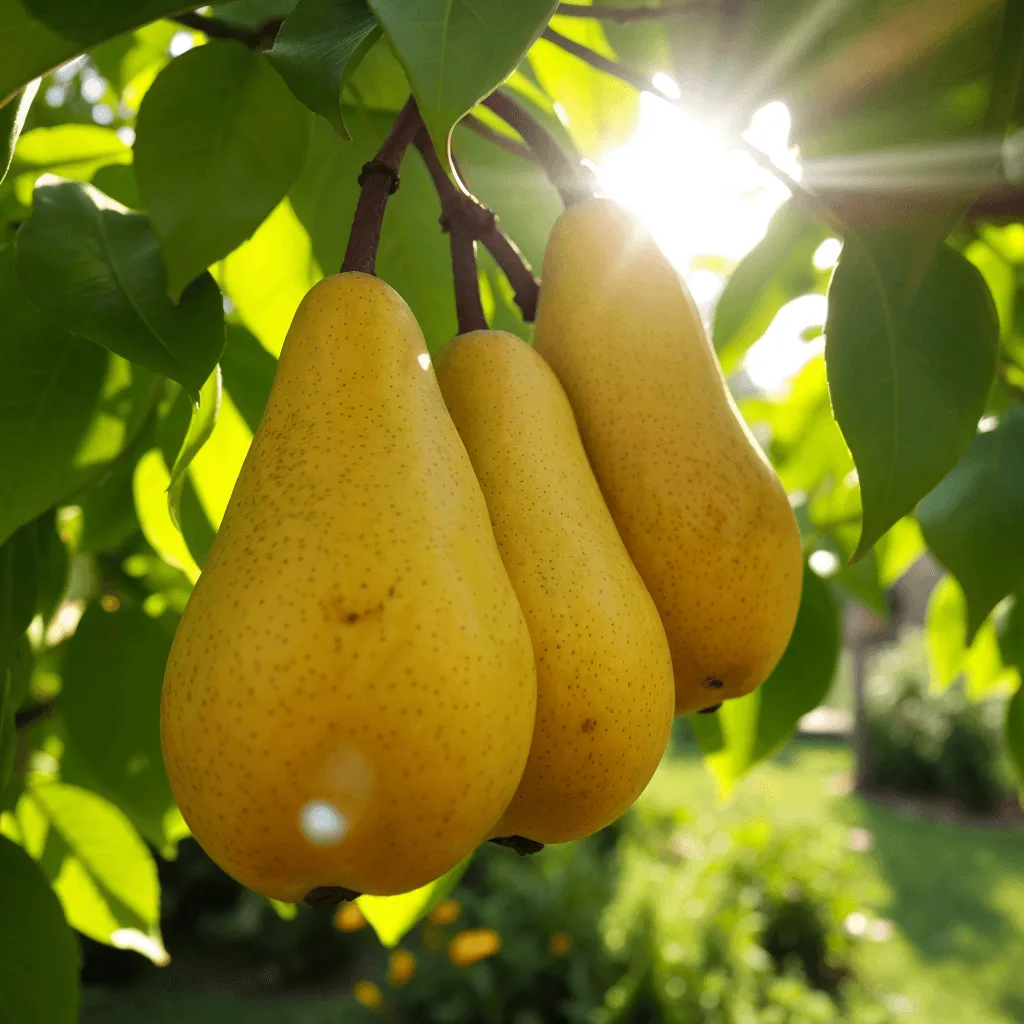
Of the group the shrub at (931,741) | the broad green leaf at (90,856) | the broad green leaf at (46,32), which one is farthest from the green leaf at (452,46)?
the shrub at (931,741)

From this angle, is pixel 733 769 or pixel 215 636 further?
pixel 733 769

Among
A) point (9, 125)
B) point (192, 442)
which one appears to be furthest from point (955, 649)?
point (9, 125)

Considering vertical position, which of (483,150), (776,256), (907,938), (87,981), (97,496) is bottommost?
(907,938)

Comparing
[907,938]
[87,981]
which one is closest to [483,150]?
[87,981]

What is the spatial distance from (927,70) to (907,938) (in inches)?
206

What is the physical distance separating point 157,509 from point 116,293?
11.3 inches

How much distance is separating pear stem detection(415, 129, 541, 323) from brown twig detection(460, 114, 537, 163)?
13 centimetres

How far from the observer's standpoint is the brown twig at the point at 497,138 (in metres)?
0.79

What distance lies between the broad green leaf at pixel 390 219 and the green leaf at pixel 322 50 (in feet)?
0.92

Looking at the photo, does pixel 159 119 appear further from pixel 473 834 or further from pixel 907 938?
pixel 907 938

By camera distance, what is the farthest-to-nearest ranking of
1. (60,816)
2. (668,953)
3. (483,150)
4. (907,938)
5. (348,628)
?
(907,938) → (668,953) → (60,816) → (483,150) → (348,628)

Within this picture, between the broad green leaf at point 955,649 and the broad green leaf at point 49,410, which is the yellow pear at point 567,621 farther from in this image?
the broad green leaf at point 955,649

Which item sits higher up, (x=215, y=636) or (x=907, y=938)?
(x=215, y=636)

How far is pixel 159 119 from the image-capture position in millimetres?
564
